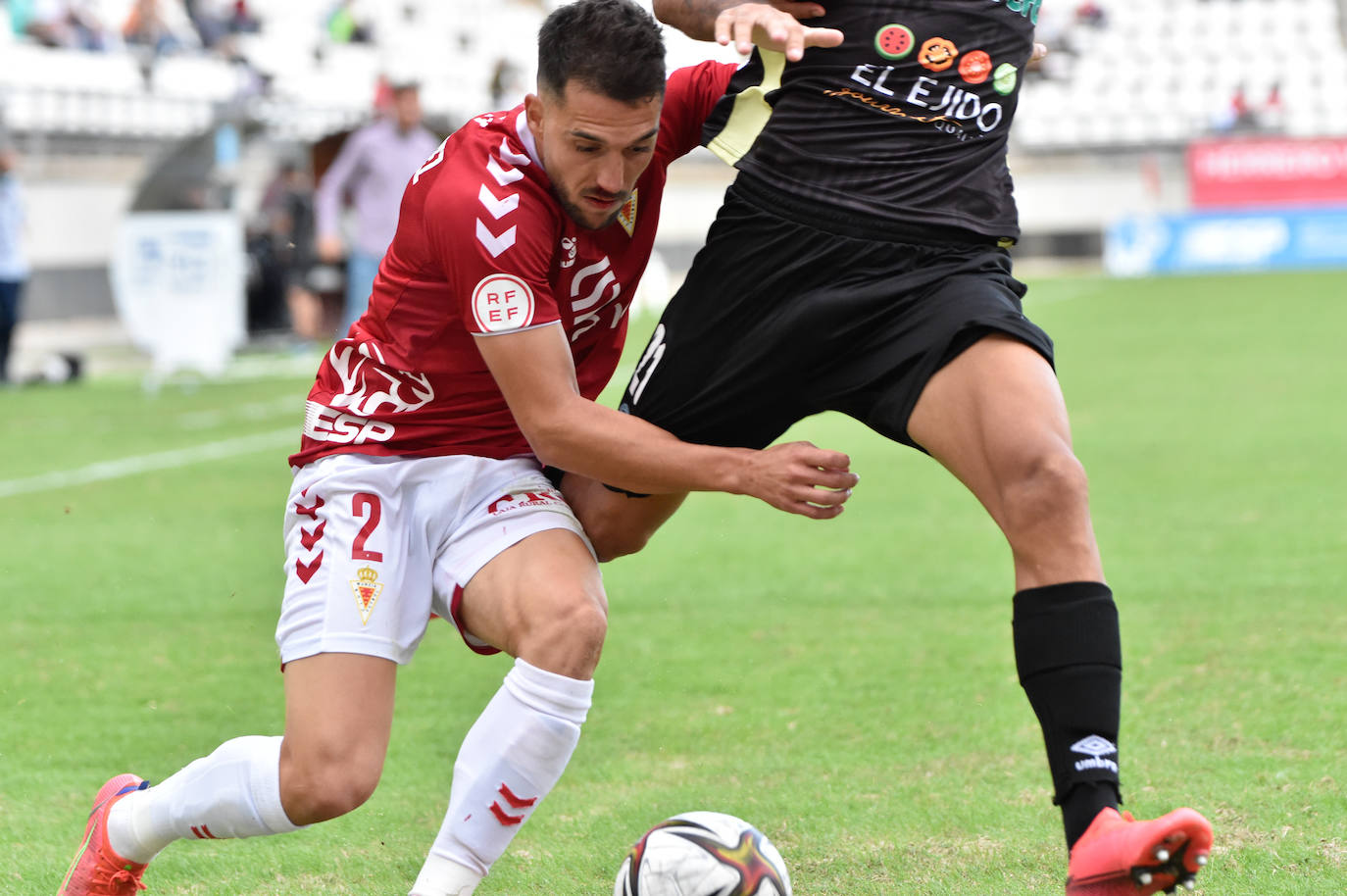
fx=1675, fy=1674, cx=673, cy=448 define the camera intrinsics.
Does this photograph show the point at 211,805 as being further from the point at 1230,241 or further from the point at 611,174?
the point at 1230,241

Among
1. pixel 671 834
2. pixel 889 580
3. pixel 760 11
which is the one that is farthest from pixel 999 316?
pixel 889 580

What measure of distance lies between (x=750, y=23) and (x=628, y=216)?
551 mm

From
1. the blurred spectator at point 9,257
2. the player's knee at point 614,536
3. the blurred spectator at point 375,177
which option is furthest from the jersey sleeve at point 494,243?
the blurred spectator at point 9,257

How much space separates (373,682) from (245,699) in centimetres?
188

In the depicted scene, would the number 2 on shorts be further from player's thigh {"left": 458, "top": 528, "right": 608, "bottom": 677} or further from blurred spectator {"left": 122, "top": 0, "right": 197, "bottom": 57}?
blurred spectator {"left": 122, "top": 0, "right": 197, "bottom": 57}

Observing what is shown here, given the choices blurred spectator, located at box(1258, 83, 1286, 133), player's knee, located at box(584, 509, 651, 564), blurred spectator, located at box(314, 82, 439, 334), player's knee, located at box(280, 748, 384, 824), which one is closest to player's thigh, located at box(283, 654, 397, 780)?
player's knee, located at box(280, 748, 384, 824)

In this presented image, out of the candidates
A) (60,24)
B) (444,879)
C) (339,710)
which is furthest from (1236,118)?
(444,879)

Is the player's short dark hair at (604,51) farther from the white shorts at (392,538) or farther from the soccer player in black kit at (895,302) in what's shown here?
the white shorts at (392,538)

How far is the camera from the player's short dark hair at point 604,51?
10.3ft

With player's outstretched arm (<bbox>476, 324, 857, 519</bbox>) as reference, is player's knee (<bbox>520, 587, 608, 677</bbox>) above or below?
below

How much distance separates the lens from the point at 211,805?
3.23 meters

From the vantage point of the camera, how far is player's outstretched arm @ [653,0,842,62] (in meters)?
3.14

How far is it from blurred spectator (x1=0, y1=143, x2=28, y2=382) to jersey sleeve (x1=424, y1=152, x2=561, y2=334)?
12962 mm

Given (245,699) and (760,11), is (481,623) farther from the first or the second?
(245,699)
